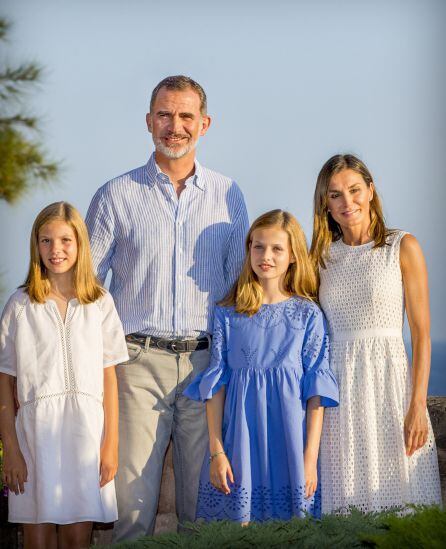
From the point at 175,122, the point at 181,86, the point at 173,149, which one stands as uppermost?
the point at 181,86

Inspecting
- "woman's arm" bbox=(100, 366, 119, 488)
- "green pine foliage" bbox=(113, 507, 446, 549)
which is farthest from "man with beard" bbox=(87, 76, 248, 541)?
"green pine foliage" bbox=(113, 507, 446, 549)

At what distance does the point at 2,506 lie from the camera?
181 inches

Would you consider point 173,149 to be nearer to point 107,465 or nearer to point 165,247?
point 165,247

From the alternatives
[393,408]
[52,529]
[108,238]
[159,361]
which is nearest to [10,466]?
[52,529]

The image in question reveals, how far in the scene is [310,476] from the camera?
395 cm

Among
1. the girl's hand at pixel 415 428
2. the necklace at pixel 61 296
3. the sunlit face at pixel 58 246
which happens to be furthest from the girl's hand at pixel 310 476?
the sunlit face at pixel 58 246

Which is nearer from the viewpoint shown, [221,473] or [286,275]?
[221,473]

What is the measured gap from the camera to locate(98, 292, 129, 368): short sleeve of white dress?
399 centimetres

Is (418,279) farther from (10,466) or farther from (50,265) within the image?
(10,466)

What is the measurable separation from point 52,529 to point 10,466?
1.14 ft

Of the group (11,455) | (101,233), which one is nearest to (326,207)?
(101,233)

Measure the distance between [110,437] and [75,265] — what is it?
0.81 meters

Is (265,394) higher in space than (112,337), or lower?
lower

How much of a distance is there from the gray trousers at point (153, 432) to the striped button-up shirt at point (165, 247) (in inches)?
6.2
